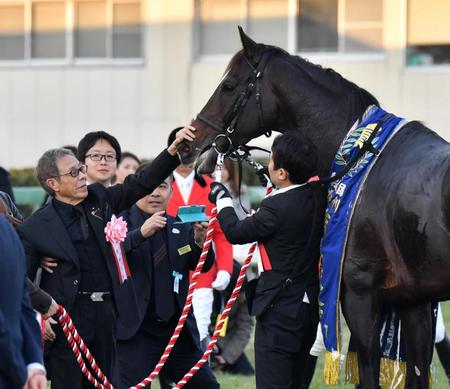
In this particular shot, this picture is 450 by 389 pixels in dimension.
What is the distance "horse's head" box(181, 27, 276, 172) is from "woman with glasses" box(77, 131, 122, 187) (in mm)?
967

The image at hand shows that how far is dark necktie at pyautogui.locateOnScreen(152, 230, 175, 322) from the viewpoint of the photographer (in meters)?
6.01

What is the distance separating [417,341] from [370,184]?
3.09ft

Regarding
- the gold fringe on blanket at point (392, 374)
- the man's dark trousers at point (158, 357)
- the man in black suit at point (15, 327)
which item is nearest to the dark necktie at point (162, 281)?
the man's dark trousers at point (158, 357)

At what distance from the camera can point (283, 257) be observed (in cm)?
534

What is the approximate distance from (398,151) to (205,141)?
1.13 m

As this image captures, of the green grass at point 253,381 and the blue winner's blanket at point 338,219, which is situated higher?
the blue winner's blanket at point 338,219

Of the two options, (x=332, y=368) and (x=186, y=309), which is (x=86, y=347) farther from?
(x=332, y=368)

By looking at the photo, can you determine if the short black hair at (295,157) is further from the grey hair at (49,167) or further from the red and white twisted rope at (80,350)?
the red and white twisted rope at (80,350)

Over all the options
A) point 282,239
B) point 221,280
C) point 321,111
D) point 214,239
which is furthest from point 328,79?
point 221,280

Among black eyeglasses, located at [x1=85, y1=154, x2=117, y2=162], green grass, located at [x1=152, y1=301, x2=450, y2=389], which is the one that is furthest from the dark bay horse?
green grass, located at [x1=152, y1=301, x2=450, y2=389]

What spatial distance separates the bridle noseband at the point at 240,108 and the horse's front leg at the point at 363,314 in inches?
41.1

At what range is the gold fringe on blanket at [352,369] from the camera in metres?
5.77

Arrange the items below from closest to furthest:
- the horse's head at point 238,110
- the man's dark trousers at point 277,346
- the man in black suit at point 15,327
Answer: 1. the man in black suit at point 15,327
2. the man's dark trousers at point 277,346
3. the horse's head at point 238,110

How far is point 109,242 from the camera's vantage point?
558 centimetres
